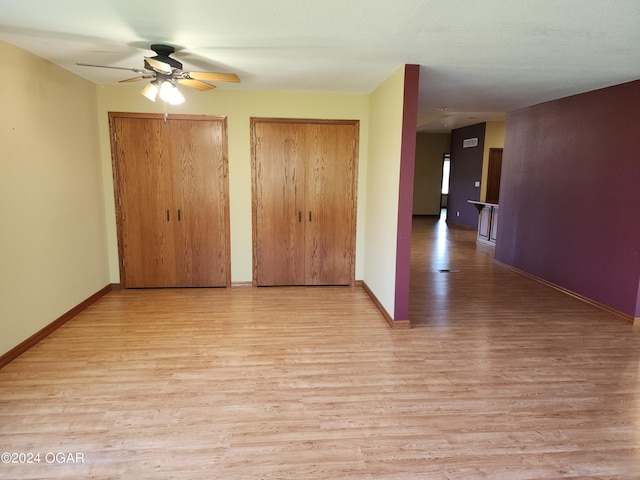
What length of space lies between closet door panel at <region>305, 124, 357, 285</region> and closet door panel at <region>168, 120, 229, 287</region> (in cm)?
107

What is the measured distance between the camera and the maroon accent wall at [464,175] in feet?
33.1

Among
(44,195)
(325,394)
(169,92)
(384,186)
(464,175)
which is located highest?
(169,92)

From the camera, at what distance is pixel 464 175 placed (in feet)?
35.7

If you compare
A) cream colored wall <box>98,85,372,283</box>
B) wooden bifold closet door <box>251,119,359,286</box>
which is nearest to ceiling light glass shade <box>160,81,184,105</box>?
cream colored wall <box>98,85,372,283</box>

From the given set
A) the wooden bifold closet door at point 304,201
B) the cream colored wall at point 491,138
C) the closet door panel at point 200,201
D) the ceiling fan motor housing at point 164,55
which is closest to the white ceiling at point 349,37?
the ceiling fan motor housing at point 164,55

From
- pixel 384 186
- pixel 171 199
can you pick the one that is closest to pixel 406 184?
pixel 384 186

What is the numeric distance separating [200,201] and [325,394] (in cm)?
311

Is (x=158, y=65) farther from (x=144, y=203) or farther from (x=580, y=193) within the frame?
(x=580, y=193)

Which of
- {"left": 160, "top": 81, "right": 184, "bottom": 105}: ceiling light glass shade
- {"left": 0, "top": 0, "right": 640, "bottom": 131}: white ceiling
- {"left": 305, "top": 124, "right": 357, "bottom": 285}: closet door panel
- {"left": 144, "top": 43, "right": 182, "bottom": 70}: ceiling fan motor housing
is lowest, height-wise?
{"left": 305, "top": 124, "right": 357, "bottom": 285}: closet door panel

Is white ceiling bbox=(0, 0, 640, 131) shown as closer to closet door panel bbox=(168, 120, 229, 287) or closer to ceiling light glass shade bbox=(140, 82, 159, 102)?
ceiling light glass shade bbox=(140, 82, 159, 102)

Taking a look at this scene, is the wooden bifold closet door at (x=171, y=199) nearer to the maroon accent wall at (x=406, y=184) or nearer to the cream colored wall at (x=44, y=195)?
the cream colored wall at (x=44, y=195)

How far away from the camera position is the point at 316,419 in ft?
7.85

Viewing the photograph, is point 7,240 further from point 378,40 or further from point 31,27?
point 378,40

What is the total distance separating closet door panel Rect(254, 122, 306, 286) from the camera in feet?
16.2
